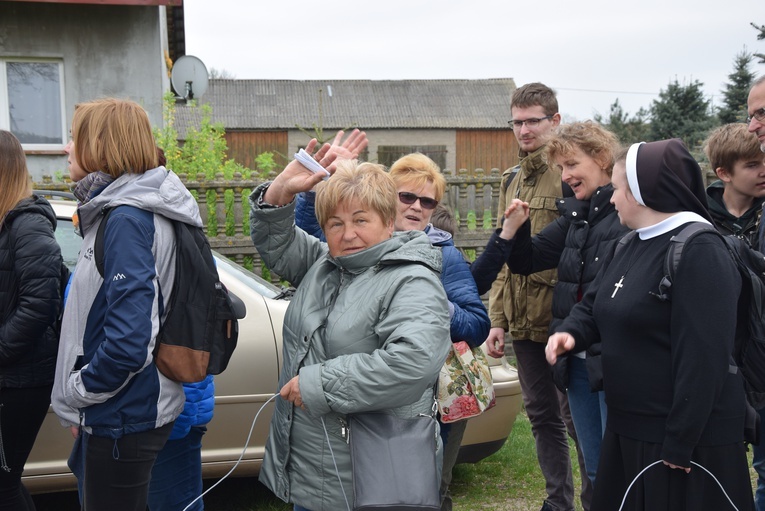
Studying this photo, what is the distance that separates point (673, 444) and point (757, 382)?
1.50ft

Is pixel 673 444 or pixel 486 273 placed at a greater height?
pixel 486 273

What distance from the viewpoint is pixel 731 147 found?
3510 millimetres

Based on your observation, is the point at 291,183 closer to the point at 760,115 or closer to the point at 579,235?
the point at 579,235

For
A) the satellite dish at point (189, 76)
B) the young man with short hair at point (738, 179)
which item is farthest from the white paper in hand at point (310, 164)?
the satellite dish at point (189, 76)

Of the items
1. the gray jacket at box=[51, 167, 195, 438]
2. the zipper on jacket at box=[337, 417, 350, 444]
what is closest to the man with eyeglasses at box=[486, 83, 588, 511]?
the zipper on jacket at box=[337, 417, 350, 444]

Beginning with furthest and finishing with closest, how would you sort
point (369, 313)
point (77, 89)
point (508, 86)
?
→ point (508, 86)
point (77, 89)
point (369, 313)

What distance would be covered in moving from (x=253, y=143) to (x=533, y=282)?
26.9 meters

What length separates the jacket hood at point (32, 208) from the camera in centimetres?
297

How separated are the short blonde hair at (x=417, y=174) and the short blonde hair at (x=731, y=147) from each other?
1395mm

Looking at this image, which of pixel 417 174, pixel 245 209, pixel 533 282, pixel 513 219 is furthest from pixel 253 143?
pixel 417 174

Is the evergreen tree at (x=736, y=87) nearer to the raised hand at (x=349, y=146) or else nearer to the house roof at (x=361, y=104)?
the house roof at (x=361, y=104)

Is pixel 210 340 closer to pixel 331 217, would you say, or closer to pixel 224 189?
pixel 331 217

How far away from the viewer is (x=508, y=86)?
3397cm

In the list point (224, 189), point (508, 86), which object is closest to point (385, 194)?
point (224, 189)
